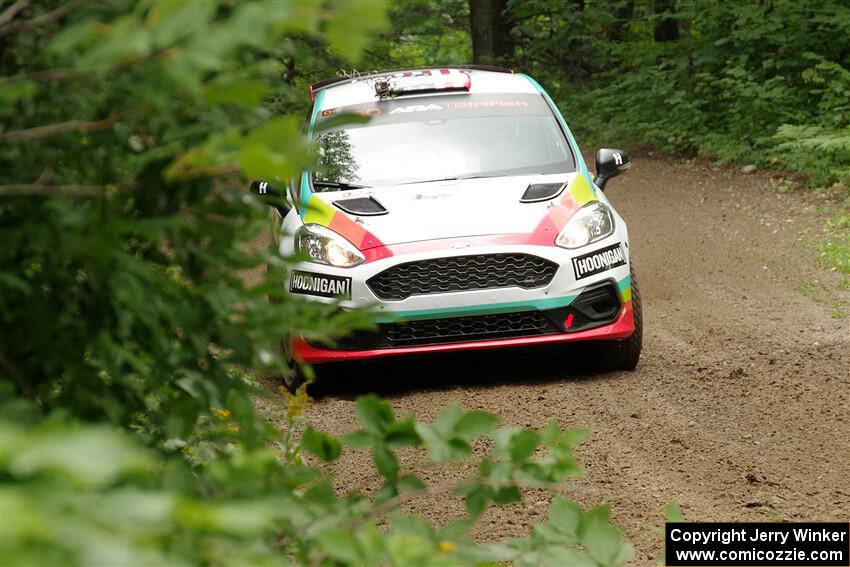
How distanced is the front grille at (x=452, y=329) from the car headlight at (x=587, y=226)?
490 mm

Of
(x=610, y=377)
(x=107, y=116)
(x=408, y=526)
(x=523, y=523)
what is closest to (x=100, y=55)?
(x=107, y=116)

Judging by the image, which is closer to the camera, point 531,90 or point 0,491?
point 0,491

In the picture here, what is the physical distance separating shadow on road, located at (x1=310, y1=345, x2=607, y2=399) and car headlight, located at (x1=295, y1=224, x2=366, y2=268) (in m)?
0.74

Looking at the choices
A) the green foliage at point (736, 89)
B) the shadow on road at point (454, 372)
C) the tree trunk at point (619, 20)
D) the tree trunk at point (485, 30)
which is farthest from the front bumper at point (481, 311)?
the tree trunk at point (619, 20)

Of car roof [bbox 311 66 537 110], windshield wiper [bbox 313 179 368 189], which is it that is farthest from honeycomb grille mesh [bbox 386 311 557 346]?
car roof [bbox 311 66 537 110]

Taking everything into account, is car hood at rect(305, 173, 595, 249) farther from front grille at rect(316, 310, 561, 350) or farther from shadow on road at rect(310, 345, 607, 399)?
shadow on road at rect(310, 345, 607, 399)

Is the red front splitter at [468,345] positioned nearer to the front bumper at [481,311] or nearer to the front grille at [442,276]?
the front bumper at [481,311]

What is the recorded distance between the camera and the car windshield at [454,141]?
26.2 feet

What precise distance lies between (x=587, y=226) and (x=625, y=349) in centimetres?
87

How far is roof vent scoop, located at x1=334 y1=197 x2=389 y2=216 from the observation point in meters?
7.41

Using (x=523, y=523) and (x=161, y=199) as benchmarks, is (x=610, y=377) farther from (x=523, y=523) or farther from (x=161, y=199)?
(x=161, y=199)

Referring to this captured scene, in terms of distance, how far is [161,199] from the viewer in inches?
77.0

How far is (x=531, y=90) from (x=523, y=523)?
4799mm

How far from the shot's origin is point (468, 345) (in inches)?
286
